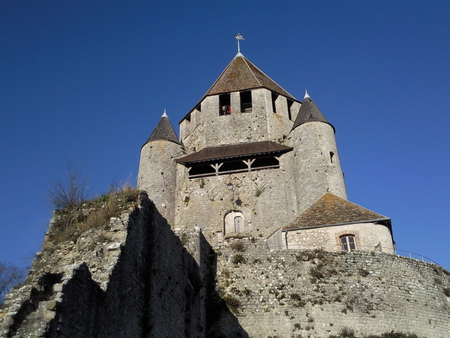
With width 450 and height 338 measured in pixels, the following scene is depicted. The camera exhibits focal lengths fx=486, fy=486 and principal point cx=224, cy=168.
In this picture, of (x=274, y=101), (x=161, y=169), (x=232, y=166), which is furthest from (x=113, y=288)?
(x=274, y=101)

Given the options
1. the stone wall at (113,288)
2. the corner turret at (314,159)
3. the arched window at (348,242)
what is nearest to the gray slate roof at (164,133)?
the corner turret at (314,159)

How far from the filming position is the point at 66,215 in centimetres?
1134

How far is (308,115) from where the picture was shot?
3005 cm

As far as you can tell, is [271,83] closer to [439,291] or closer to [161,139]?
[161,139]

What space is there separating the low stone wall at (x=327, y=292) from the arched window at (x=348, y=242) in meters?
1.50

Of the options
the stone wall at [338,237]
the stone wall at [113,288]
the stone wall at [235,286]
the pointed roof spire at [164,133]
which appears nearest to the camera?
the stone wall at [113,288]

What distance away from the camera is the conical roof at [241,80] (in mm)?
33156

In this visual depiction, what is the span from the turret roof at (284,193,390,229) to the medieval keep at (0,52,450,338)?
83mm

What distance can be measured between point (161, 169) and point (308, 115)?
31.5 feet

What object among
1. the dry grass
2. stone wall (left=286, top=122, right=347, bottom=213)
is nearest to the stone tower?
stone wall (left=286, top=122, right=347, bottom=213)

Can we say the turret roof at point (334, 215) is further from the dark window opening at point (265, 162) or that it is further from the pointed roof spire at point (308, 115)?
the pointed roof spire at point (308, 115)

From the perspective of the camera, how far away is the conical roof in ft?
109

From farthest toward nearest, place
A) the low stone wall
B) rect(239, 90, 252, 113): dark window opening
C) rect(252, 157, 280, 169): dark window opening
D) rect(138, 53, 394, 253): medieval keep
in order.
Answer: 1. rect(239, 90, 252, 113): dark window opening
2. rect(252, 157, 280, 169): dark window opening
3. rect(138, 53, 394, 253): medieval keep
4. the low stone wall

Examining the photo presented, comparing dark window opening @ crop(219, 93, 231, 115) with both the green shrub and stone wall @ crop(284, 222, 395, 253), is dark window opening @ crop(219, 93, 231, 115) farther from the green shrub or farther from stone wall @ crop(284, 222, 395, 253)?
the green shrub
